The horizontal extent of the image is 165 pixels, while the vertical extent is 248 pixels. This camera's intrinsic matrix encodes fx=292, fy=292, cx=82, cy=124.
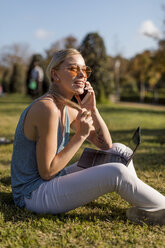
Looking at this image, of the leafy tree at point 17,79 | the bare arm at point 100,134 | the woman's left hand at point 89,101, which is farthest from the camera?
the leafy tree at point 17,79

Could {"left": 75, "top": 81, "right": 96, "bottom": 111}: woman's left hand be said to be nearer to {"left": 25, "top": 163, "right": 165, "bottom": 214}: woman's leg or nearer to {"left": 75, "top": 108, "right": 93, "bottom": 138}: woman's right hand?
{"left": 75, "top": 108, "right": 93, "bottom": 138}: woman's right hand

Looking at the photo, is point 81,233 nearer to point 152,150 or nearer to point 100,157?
point 100,157

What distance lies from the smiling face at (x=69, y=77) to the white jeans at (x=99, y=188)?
624mm

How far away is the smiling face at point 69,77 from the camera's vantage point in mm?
2191

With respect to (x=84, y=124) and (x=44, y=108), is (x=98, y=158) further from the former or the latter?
(x=44, y=108)

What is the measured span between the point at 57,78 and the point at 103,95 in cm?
1655

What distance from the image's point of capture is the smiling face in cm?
219

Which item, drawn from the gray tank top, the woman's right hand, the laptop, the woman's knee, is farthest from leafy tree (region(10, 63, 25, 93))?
the woman's knee

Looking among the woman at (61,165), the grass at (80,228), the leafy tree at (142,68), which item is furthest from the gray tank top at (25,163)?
the leafy tree at (142,68)

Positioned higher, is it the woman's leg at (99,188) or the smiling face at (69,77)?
the smiling face at (69,77)

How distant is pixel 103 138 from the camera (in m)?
2.62

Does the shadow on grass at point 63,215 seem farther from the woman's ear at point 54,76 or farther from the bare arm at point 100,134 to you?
the woman's ear at point 54,76

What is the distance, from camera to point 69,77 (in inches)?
86.4

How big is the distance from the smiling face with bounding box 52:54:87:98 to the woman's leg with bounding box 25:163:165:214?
62cm
